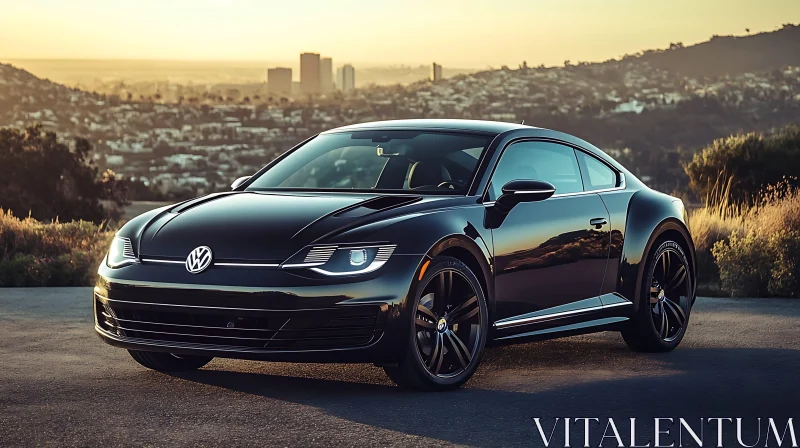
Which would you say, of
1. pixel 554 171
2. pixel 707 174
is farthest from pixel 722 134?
pixel 554 171

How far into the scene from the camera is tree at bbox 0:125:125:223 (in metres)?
33.6

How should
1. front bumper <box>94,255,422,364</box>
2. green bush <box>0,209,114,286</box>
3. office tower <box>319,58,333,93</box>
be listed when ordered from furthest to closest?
office tower <box>319,58,333,93</box> → green bush <box>0,209,114,286</box> → front bumper <box>94,255,422,364</box>

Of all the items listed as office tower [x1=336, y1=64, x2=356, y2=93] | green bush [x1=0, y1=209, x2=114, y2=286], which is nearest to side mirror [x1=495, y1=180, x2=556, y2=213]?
green bush [x1=0, y1=209, x2=114, y2=286]

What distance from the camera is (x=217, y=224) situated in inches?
305

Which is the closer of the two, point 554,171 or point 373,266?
point 373,266

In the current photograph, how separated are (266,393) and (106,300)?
1097 mm

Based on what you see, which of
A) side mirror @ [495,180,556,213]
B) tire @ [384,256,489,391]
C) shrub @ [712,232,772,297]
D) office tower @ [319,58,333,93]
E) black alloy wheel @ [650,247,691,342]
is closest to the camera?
tire @ [384,256,489,391]

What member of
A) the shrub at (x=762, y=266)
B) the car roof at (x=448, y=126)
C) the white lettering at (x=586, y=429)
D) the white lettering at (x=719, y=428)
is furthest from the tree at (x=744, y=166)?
the white lettering at (x=586, y=429)

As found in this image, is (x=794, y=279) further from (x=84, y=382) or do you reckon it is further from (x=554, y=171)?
(x=84, y=382)

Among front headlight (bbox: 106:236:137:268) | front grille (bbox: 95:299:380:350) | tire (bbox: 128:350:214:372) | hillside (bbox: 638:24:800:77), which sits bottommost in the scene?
hillside (bbox: 638:24:800:77)

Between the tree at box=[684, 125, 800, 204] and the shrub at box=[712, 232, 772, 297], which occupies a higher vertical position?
the shrub at box=[712, 232, 772, 297]

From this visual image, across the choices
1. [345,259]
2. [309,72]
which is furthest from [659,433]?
[309,72]

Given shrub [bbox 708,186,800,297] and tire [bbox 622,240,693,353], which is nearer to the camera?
tire [bbox 622,240,693,353]

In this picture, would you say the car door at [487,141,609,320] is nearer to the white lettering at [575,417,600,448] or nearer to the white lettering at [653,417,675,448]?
the white lettering at [575,417,600,448]
